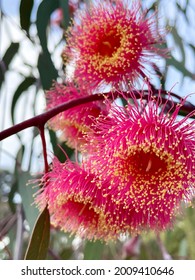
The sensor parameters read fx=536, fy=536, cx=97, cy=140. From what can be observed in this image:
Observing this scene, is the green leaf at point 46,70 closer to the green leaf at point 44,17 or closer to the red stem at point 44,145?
the green leaf at point 44,17

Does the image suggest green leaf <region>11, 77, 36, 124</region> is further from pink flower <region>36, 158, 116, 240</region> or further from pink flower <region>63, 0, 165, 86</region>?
pink flower <region>36, 158, 116, 240</region>

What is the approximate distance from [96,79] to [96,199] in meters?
0.29

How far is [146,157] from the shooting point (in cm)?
107

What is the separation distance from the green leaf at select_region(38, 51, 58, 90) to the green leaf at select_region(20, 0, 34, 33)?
10 cm

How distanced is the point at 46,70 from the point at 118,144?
1.71 feet

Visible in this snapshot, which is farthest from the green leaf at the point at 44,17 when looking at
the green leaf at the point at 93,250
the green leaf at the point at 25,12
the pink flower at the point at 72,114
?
the green leaf at the point at 93,250

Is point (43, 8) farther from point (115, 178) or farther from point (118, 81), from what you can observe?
point (115, 178)

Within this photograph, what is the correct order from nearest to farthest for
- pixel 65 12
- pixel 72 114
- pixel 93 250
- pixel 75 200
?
1. pixel 75 200
2. pixel 72 114
3. pixel 65 12
4. pixel 93 250

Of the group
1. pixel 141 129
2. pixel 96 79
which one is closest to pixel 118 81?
pixel 96 79

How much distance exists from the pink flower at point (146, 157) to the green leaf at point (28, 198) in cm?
29

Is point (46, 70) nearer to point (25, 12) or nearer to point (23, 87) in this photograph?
point (25, 12)

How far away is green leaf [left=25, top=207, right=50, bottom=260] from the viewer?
114 centimetres

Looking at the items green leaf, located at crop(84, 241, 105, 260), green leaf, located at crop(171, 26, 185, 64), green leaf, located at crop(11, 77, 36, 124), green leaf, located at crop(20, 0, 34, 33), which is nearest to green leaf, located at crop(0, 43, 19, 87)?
green leaf, located at crop(11, 77, 36, 124)

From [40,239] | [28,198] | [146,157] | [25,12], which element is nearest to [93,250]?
[28,198]
